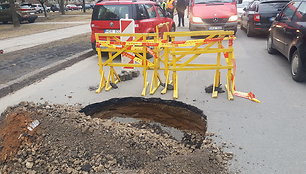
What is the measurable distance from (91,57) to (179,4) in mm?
9613

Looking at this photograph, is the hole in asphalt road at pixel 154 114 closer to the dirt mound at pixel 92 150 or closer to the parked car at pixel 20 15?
the dirt mound at pixel 92 150

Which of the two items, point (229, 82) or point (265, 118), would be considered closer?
point (265, 118)

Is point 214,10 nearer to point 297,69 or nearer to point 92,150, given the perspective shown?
point 297,69

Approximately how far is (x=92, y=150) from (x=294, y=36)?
5379 millimetres

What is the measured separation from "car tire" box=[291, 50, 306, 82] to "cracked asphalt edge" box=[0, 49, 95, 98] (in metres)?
6.24

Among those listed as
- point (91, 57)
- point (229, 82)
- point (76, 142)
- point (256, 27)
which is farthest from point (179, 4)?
point (76, 142)

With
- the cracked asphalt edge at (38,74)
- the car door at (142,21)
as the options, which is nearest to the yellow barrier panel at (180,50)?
the cracked asphalt edge at (38,74)

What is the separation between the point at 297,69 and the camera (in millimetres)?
5992

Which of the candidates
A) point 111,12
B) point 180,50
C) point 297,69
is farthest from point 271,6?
point 180,50

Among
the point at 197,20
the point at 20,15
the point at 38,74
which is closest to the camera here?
the point at 38,74

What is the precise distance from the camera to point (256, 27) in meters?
11.9

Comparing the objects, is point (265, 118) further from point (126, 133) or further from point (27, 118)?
point (27, 118)

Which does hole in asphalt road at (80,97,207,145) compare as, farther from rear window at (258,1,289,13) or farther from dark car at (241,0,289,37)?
rear window at (258,1,289,13)

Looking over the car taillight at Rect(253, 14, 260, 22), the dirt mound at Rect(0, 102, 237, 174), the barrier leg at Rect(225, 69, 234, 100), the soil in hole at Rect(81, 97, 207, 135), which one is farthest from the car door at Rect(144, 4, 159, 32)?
the dirt mound at Rect(0, 102, 237, 174)
